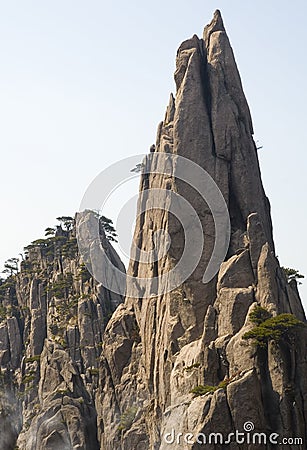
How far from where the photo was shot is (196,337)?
6034 centimetres

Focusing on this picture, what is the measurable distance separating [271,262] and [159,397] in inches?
591

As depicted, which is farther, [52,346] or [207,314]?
[52,346]

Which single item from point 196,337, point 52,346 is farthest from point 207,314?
point 52,346

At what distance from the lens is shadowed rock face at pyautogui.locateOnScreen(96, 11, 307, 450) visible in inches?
1874

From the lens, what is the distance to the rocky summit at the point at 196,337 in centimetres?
4750

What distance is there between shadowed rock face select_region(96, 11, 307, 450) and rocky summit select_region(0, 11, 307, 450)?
8 cm

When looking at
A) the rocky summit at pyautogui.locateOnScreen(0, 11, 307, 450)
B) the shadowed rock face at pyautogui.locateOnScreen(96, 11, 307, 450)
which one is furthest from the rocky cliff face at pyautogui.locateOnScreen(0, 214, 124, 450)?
the shadowed rock face at pyautogui.locateOnScreen(96, 11, 307, 450)

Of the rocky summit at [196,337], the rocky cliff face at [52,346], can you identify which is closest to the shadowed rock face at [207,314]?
the rocky summit at [196,337]

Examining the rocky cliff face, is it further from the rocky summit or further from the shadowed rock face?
the shadowed rock face

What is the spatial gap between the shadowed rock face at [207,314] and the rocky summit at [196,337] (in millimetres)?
78

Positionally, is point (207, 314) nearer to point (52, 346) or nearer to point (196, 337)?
point (196, 337)

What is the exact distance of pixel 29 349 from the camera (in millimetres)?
102250

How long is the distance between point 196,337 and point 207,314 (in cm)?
598

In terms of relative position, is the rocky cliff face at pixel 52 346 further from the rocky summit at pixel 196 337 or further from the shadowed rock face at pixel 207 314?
the shadowed rock face at pixel 207 314
